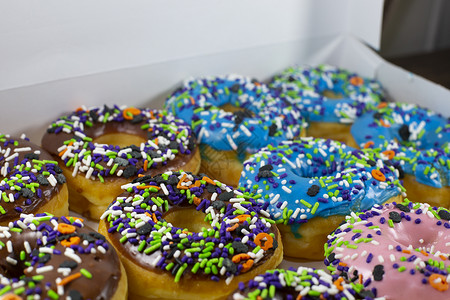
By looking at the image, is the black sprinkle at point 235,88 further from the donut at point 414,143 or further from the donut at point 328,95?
the donut at point 414,143

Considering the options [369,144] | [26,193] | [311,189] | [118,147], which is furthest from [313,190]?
[26,193]

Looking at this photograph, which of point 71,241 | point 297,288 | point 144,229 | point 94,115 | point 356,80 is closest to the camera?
point 297,288

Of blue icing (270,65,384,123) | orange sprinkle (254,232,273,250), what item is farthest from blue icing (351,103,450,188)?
orange sprinkle (254,232,273,250)

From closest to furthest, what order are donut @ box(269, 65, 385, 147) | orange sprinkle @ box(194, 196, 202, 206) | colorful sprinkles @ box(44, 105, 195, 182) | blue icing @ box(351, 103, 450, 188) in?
orange sprinkle @ box(194, 196, 202, 206) < colorful sprinkles @ box(44, 105, 195, 182) < blue icing @ box(351, 103, 450, 188) < donut @ box(269, 65, 385, 147)

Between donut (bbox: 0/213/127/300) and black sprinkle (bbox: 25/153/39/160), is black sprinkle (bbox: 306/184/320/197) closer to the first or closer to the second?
donut (bbox: 0/213/127/300)

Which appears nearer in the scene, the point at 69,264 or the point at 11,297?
the point at 11,297

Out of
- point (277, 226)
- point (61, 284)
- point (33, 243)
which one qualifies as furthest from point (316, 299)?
point (33, 243)

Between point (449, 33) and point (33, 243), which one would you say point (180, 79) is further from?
point (449, 33)

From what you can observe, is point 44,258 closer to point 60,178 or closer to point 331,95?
point 60,178

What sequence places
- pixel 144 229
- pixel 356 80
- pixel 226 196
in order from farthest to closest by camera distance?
pixel 356 80 < pixel 226 196 < pixel 144 229
